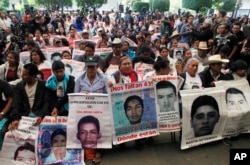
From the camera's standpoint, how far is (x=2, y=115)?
4.59 m

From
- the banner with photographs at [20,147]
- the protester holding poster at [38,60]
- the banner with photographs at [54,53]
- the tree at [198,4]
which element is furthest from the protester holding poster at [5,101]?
the tree at [198,4]

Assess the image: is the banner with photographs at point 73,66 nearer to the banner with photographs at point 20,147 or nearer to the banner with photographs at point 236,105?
the banner with photographs at point 20,147

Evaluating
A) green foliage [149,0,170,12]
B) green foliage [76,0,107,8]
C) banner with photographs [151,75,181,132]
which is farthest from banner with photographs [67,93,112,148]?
green foliage [76,0,107,8]

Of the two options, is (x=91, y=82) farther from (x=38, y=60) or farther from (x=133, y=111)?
(x=38, y=60)

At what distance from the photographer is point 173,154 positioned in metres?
4.86

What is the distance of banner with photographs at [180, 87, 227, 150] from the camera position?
15.6 feet

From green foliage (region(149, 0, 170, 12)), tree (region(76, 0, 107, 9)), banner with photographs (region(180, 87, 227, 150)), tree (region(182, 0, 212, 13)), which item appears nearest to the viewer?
banner with photographs (region(180, 87, 227, 150))

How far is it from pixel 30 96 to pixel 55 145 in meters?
0.90

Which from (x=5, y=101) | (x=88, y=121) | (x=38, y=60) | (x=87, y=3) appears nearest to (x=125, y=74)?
(x=88, y=121)

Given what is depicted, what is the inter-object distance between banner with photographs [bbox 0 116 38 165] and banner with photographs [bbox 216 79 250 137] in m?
3.14

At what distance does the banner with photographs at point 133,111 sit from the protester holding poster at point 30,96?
113cm

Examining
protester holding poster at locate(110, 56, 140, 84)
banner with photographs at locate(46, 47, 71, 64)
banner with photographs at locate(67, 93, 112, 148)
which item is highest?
banner with photographs at locate(46, 47, 71, 64)

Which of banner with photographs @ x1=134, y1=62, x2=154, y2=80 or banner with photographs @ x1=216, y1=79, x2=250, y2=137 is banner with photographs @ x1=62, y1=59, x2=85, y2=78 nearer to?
banner with photographs @ x1=134, y1=62, x2=154, y2=80

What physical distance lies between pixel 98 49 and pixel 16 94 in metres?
3.65
